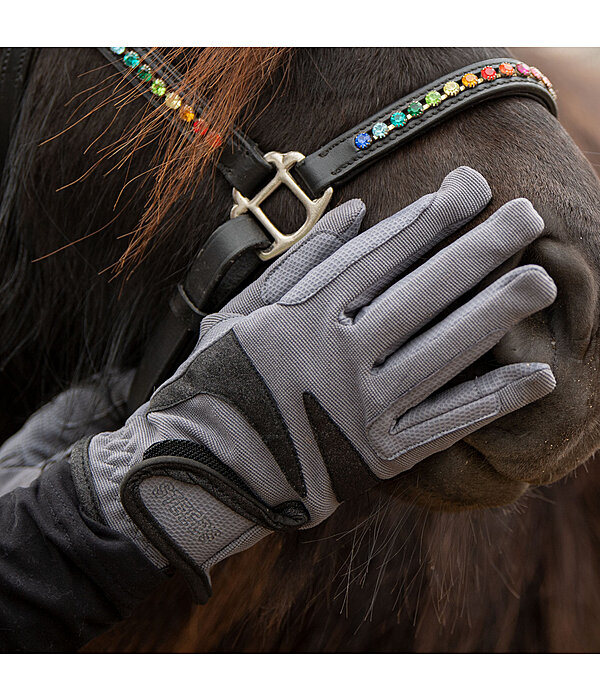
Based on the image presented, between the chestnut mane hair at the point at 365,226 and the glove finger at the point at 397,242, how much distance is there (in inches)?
1.1

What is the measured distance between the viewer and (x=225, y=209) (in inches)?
24.8

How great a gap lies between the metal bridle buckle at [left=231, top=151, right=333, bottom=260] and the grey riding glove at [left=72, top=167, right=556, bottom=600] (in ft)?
0.09

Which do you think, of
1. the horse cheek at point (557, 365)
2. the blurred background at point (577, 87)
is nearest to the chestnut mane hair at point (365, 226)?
the horse cheek at point (557, 365)

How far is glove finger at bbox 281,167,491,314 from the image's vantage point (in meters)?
0.53

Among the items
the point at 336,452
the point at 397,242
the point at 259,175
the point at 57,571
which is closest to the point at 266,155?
the point at 259,175

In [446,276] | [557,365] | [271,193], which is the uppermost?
[271,193]

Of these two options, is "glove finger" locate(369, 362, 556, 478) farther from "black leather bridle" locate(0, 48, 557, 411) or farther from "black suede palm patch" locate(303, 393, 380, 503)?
"black leather bridle" locate(0, 48, 557, 411)

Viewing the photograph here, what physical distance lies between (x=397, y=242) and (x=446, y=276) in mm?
50

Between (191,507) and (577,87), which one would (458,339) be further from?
(577,87)

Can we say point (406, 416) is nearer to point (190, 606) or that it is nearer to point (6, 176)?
point (190, 606)

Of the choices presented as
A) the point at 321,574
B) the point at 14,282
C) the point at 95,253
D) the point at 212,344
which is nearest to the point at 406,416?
the point at 212,344

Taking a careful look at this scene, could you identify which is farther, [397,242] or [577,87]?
[577,87]

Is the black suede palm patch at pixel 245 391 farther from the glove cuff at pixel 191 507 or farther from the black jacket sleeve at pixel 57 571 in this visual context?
the black jacket sleeve at pixel 57 571

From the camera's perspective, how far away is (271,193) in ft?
2.00
